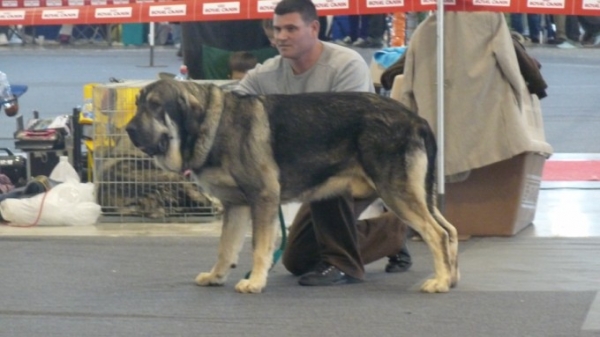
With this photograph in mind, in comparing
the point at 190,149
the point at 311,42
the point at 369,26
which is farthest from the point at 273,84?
the point at 369,26

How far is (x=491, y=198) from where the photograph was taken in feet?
27.8

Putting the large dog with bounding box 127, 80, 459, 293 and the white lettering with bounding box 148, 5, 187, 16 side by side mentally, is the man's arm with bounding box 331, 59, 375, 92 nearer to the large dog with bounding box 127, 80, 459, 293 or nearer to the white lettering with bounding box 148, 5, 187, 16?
the large dog with bounding box 127, 80, 459, 293

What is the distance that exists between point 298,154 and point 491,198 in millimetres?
2253

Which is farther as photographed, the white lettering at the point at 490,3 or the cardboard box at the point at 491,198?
the cardboard box at the point at 491,198

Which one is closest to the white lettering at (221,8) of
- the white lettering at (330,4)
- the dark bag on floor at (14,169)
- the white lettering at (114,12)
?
the white lettering at (330,4)

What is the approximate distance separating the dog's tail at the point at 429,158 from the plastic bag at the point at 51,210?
3138 mm

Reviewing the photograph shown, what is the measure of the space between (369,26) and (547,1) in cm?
1603

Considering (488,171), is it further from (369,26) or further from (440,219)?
(369,26)

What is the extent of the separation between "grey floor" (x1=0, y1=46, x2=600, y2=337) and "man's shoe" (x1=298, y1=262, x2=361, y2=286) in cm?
7

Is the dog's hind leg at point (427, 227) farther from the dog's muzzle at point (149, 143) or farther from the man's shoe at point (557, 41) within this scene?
the man's shoe at point (557, 41)

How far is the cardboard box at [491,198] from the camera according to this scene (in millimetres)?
8430

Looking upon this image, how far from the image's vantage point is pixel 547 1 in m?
8.38

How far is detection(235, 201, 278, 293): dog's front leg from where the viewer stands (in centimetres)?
650

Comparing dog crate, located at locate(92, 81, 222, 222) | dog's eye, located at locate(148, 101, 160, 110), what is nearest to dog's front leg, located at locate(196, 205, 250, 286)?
dog's eye, located at locate(148, 101, 160, 110)
